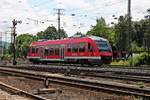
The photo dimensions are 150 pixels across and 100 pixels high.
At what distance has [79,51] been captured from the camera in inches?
1666

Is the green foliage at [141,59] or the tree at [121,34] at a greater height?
the tree at [121,34]

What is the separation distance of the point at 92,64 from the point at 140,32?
6413cm

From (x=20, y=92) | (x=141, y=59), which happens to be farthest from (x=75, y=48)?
(x=20, y=92)

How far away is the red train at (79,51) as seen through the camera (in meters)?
40.5

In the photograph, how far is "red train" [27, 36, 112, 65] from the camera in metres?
40.5

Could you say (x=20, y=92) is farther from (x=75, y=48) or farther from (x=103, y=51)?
(x=75, y=48)

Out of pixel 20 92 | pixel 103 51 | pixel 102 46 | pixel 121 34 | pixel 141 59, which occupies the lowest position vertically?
pixel 20 92

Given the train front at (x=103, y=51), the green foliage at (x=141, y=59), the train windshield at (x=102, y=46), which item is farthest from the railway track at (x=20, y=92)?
the green foliage at (x=141, y=59)

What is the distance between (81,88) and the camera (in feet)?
62.4

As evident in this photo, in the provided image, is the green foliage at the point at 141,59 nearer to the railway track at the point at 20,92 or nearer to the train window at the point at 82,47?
the train window at the point at 82,47

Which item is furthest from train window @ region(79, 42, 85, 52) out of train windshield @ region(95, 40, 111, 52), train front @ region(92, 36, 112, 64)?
train windshield @ region(95, 40, 111, 52)

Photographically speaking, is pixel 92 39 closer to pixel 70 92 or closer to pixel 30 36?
pixel 70 92

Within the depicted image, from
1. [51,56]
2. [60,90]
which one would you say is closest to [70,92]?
[60,90]

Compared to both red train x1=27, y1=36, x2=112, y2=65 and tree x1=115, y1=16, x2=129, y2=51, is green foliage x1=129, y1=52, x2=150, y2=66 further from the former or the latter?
tree x1=115, y1=16, x2=129, y2=51
